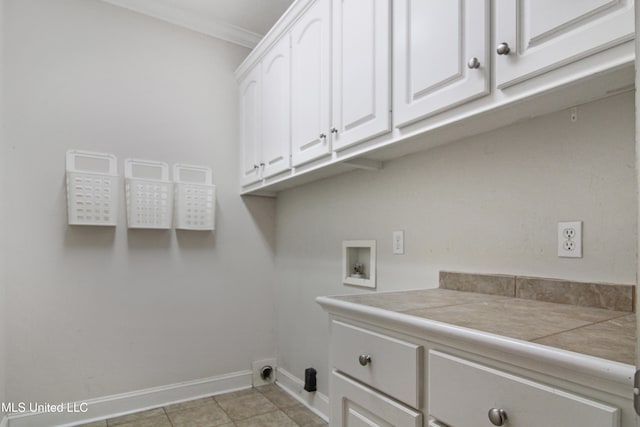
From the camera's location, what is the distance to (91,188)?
2188 millimetres

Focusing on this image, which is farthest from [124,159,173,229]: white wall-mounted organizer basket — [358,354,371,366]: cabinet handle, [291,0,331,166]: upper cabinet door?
[358,354,371,366]: cabinet handle

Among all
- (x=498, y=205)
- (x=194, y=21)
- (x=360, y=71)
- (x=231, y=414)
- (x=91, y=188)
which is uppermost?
(x=194, y=21)

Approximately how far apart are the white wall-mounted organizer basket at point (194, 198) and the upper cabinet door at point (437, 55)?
1617mm

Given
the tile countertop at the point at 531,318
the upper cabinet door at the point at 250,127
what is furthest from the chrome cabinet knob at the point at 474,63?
the upper cabinet door at the point at 250,127

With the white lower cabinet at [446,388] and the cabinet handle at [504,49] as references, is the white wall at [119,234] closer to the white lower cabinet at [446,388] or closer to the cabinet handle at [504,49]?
the white lower cabinet at [446,388]

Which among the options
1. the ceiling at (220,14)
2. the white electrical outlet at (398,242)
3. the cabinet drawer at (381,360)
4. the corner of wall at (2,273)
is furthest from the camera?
the ceiling at (220,14)

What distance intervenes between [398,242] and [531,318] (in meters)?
0.88

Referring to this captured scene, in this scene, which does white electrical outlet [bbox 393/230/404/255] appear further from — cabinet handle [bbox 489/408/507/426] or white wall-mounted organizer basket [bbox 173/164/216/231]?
white wall-mounted organizer basket [bbox 173/164/216/231]

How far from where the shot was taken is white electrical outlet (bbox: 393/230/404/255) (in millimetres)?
1729

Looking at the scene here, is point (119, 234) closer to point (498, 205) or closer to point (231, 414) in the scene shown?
point (231, 414)

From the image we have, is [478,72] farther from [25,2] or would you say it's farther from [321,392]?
[25,2]

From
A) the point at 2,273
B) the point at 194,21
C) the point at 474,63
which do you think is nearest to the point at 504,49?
the point at 474,63

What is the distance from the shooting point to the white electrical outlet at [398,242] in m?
1.73

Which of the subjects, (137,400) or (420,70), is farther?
(137,400)
